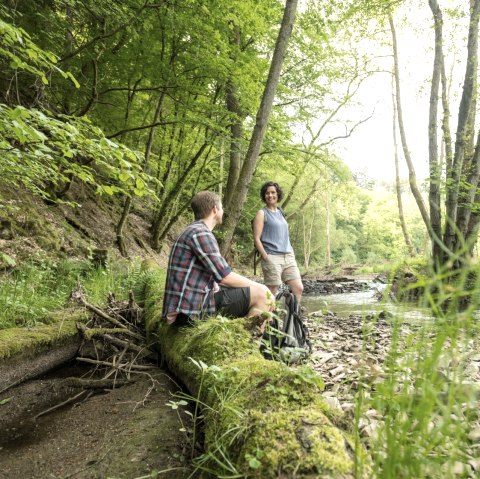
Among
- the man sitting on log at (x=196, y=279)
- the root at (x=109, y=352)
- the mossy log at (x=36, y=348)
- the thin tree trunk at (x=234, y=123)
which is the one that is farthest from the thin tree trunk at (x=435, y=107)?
the mossy log at (x=36, y=348)

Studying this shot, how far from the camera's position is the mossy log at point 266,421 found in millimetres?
1173

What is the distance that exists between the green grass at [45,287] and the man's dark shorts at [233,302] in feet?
6.81

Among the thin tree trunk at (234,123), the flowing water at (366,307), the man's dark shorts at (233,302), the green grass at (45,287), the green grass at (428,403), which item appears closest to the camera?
the green grass at (428,403)

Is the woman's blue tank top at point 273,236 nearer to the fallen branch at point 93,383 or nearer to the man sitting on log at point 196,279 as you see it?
the man sitting on log at point 196,279

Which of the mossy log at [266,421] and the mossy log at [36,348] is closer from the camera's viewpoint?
the mossy log at [266,421]

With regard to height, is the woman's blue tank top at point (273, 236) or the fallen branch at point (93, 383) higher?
the woman's blue tank top at point (273, 236)

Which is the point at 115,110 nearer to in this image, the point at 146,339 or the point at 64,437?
the point at 146,339

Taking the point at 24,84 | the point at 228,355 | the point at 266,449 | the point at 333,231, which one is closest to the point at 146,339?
the point at 228,355

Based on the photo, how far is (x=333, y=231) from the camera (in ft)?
139

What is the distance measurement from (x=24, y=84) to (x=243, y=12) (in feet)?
21.2

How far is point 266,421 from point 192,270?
184cm

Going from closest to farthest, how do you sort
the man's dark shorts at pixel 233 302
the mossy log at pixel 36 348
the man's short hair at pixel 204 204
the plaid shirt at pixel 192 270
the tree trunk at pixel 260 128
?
the mossy log at pixel 36 348
the plaid shirt at pixel 192 270
the man's dark shorts at pixel 233 302
the man's short hair at pixel 204 204
the tree trunk at pixel 260 128

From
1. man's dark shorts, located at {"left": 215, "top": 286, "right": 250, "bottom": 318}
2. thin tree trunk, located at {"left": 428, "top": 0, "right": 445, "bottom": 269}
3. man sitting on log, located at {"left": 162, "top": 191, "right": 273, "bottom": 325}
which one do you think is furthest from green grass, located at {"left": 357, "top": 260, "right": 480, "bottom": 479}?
thin tree trunk, located at {"left": 428, "top": 0, "right": 445, "bottom": 269}

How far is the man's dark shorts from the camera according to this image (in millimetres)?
3270
